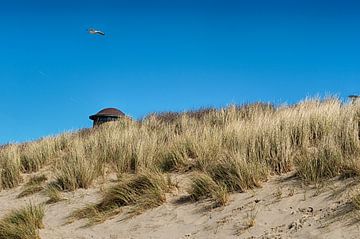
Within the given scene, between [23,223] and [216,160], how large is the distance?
138 inches

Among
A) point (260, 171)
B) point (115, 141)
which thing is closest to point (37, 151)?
point (115, 141)

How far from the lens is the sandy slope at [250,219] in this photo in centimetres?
622

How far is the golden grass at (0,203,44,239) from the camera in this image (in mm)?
8227

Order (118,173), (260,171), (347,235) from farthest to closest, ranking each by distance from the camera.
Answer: (118,173) → (260,171) → (347,235)

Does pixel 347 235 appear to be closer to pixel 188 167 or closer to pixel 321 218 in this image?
pixel 321 218

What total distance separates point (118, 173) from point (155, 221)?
116 inches

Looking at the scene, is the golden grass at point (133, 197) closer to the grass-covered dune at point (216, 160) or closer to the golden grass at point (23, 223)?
the grass-covered dune at point (216, 160)

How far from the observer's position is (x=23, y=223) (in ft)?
28.1

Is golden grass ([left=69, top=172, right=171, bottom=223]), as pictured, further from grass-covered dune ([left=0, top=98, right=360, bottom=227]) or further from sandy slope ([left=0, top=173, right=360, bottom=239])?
sandy slope ([left=0, top=173, right=360, bottom=239])

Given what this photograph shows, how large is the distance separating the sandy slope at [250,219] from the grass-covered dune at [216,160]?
0.77ft

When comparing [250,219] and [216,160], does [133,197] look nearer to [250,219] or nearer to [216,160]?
[216,160]

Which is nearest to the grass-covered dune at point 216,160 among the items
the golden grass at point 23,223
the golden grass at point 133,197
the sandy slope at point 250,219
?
the golden grass at point 133,197

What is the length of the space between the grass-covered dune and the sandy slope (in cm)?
23

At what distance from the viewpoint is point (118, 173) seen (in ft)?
35.1
